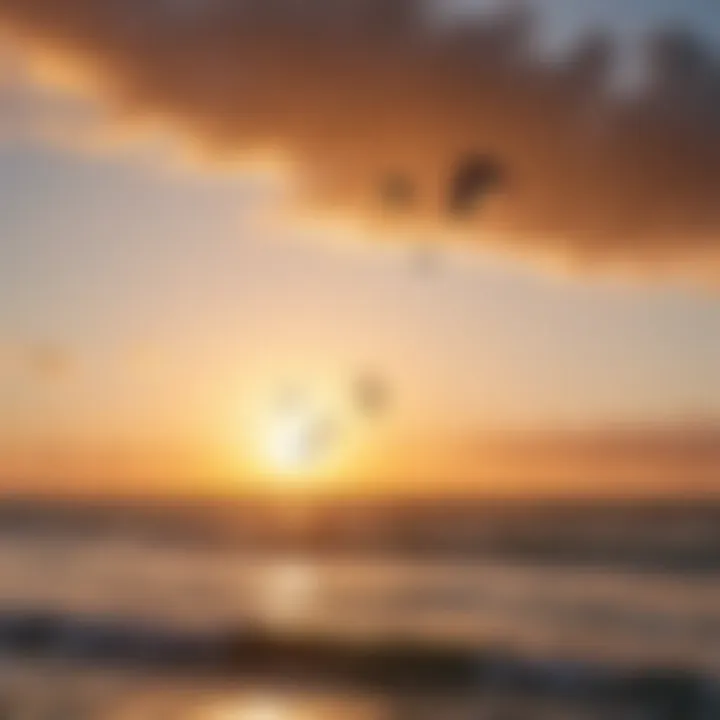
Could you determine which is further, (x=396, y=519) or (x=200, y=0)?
(x=396, y=519)

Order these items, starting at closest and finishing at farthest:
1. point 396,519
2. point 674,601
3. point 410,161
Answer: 1. point 410,161
2. point 674,601
3. point 396,519

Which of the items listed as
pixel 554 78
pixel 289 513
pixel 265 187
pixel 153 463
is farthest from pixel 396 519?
pixel 554 78

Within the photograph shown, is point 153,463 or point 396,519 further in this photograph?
point 396,519

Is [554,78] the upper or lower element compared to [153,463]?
upper

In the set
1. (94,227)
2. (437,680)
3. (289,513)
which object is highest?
(94,227)

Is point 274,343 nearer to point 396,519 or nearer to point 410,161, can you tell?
point 410,161

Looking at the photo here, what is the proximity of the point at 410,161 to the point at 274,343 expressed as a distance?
265 millimetres

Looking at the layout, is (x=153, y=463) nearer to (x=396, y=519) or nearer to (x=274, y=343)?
(x=274, y=343)

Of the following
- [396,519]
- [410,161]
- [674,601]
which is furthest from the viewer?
[396,519]

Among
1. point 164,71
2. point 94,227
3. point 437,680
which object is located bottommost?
point 437,680

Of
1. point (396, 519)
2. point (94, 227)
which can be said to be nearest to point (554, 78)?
point (94, 227)

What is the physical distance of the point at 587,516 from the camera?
162cm

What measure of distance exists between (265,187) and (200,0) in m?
0.23

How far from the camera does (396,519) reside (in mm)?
1608
